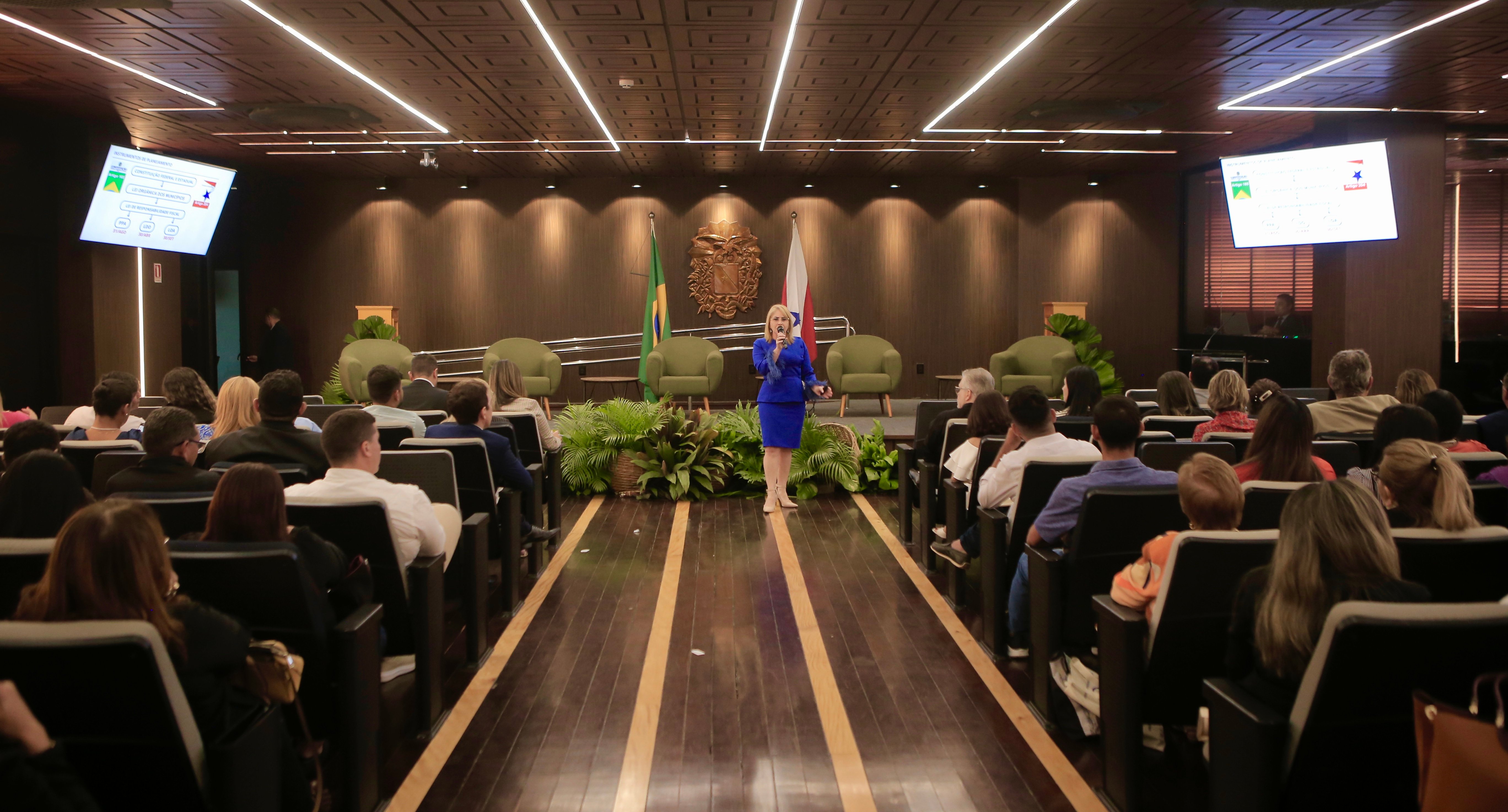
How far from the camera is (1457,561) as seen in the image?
8.02 ft

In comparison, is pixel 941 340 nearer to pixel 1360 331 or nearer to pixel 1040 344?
pixel 1040 344

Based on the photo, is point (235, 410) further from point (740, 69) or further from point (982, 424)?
point (740, 69)

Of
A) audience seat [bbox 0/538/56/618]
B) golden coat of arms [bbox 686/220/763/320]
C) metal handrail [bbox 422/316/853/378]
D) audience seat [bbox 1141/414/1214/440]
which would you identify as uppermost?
golden coat of arms [bbox 686/220/763/320]

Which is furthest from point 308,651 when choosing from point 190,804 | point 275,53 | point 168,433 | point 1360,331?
point 1360,331

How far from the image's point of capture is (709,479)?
307 inches

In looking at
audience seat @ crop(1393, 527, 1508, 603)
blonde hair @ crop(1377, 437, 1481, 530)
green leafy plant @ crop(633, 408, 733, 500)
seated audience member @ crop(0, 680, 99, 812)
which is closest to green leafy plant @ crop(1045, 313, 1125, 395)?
green leafy plant @ crop(633, 408, 733, 500)

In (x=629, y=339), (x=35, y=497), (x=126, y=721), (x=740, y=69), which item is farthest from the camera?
(x=629, y=339)

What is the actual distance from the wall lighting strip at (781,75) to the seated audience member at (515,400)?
117 inches

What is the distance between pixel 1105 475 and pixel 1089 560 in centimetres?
30

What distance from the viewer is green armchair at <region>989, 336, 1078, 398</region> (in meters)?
11.6

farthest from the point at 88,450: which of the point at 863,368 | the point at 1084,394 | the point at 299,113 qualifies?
the point at 863,368

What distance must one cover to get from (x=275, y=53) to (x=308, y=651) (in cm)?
635

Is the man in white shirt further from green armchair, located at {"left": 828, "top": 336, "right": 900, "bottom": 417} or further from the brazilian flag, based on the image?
the brazilian flag

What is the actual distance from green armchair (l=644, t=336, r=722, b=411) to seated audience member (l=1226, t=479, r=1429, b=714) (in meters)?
9.44
